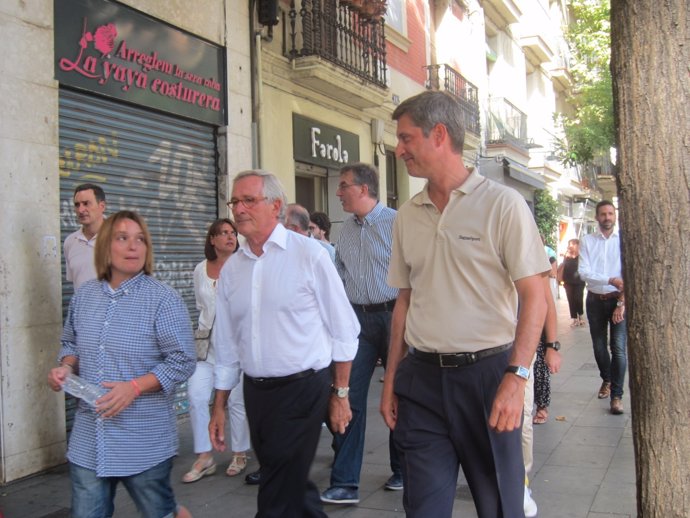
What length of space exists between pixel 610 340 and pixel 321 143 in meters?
5.45

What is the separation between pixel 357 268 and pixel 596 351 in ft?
12.0

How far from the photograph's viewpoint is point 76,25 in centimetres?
629

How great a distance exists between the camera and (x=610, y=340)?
730 cm

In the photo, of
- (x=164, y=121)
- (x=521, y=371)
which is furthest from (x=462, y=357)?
(x=164, y=121)

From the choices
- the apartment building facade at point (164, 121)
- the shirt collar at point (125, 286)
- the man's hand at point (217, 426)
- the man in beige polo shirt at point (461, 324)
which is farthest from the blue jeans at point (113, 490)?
the apartment building facade at point (164, 121)

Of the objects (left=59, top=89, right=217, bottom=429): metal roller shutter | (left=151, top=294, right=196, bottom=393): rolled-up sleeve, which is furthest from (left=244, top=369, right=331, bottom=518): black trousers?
(left=59, top=89, right=217, bottom=429): metal roller shutter

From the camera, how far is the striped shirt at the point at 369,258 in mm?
4934

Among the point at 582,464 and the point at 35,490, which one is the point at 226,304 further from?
the point at 582,464

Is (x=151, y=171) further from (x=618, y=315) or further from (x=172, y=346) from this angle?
(x=618, y=315)

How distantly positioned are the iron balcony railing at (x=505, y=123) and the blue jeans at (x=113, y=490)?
17100 millimetres

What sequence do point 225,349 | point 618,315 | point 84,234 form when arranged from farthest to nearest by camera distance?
point 618,315, point 84,234, point 225,349

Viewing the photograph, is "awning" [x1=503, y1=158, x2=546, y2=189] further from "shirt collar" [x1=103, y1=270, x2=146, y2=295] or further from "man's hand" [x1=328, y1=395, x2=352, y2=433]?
"shirt collar" [x1=103, y1=270, x2=146, y2=295]

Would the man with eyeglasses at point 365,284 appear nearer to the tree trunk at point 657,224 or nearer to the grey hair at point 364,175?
the grey hair at point 364,175

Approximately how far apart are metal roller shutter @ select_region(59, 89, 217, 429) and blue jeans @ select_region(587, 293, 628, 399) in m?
4.15
